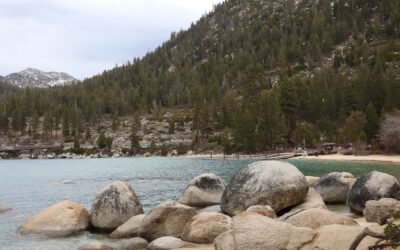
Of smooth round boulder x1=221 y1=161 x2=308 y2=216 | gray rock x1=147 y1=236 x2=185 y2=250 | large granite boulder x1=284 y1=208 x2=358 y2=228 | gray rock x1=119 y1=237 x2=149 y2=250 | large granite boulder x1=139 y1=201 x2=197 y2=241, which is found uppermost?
smooth round boulder x1=221 y1=161 x2=308 y2=216

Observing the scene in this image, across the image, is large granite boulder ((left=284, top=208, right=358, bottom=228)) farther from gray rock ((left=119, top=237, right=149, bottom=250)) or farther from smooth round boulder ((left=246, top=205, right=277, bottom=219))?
gray rock ((left=119, top=237, right=149, bottom=250))

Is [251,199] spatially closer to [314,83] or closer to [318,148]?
[318,148]

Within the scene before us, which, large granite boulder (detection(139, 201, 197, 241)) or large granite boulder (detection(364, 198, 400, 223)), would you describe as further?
large granite boulder (detection(139, 201, 197, 241))

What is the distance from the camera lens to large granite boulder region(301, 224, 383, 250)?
39.4 feet

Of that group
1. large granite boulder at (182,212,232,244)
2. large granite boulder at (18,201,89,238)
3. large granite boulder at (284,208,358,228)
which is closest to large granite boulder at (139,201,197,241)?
large granite boulder at (182,212,232,244)

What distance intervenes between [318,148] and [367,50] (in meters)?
92.0

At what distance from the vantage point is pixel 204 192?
28000 mm

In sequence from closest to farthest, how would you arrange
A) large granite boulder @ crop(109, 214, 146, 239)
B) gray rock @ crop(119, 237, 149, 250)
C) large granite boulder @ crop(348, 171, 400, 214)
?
1. gray rock @ crop(119, 237, 149, 250)
2. large granite boulder @ crop(109, 214, 146, 239)
3. large granite boulder @ crop(348, 171, 400, 214)

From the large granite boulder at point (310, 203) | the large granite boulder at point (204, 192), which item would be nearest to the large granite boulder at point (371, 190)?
the large granite boulder at point (310, 203)

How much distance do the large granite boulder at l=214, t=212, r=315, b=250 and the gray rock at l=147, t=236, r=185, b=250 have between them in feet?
13.3

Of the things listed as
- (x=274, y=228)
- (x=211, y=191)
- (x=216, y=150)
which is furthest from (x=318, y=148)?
(x=274, y=228)

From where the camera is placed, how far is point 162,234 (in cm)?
2022

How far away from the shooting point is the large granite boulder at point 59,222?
22125mm

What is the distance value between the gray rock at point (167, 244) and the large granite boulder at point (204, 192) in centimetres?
Answer: 936
